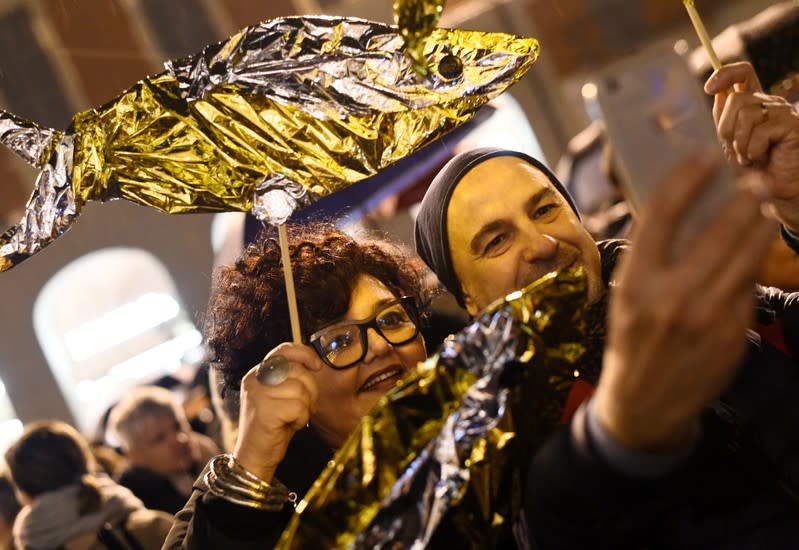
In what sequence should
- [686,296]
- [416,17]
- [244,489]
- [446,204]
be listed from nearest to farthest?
[686,296], [416,17], [244,489], [446,204]

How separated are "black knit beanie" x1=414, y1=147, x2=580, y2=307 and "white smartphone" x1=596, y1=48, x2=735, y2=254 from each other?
175mm

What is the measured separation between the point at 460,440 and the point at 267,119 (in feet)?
2.06

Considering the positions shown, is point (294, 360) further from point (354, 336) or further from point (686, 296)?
point (686, 296)

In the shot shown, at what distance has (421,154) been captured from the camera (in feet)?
6.34

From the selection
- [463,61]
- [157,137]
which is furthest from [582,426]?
[157,137]

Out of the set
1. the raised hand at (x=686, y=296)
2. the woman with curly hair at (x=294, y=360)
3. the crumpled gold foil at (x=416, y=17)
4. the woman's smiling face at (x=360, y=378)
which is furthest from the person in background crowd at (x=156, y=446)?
the raised hand at (x=686, y=296)

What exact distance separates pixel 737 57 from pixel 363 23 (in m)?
1.59

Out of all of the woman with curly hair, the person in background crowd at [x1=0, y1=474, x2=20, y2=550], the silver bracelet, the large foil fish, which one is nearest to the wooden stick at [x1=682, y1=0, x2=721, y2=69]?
the large foil fish

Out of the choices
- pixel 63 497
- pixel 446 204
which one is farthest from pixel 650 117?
pixel 63 497

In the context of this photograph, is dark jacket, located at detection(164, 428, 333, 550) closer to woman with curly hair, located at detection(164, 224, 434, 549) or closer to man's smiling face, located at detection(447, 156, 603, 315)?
woman with curly hair, located at detection(164, 224, 434, 549)

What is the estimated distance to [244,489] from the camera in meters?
1.24

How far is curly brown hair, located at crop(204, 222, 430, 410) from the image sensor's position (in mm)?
1451

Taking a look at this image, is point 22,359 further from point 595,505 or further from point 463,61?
point 595,505

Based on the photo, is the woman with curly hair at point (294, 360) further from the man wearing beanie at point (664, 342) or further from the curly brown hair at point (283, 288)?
the man wearing beanie at point (664, 342)
